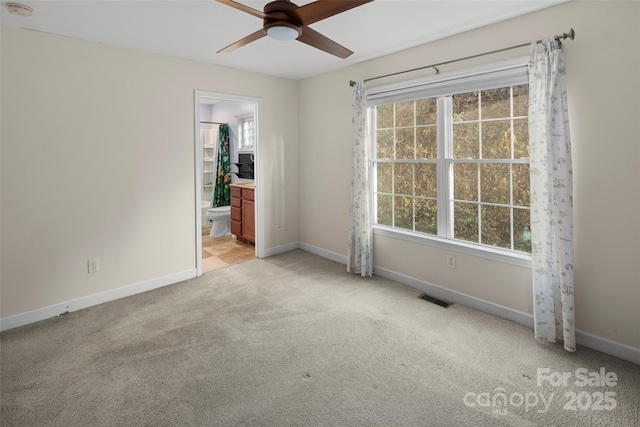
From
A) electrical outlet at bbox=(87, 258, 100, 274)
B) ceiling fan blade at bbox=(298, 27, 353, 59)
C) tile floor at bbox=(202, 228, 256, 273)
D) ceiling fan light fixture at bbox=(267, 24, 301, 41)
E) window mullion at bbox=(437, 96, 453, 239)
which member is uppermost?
ceiling fan blade at bbox=(298, 27, 353, 59)

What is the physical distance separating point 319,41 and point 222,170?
4869mm

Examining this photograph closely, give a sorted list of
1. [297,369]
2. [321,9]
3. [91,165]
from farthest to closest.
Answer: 1. [91,165]
2. [297,369]
3. [321,9]

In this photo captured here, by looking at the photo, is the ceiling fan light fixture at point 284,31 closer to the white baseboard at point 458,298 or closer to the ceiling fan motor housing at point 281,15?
the ceiling fan motor housing at point 281,15

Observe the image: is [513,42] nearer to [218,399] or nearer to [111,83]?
[218,399]

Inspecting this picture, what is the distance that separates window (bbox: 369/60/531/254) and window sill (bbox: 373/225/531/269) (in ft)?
0.13

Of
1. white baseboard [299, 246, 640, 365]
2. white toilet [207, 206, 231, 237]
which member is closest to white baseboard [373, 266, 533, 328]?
white baseboard [299, 246, 640, 365]

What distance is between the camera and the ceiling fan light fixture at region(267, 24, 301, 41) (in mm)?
1925

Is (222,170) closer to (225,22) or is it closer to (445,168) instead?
(225,22)

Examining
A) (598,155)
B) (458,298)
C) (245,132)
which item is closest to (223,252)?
(245,132)

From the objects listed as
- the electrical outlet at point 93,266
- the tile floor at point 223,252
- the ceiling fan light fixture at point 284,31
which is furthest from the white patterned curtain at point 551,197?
the electrical outlet at point 93,266

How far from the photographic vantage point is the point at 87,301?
3.11m

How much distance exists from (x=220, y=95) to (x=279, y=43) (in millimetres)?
1120

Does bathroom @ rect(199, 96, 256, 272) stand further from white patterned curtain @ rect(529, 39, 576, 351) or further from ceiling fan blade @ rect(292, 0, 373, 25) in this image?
white patterned curtain @ rect(529, 39, 576, 351)

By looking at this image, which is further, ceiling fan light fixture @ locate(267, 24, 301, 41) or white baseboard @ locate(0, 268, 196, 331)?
white baseboard @ locate(0, 268, 196, 331)
